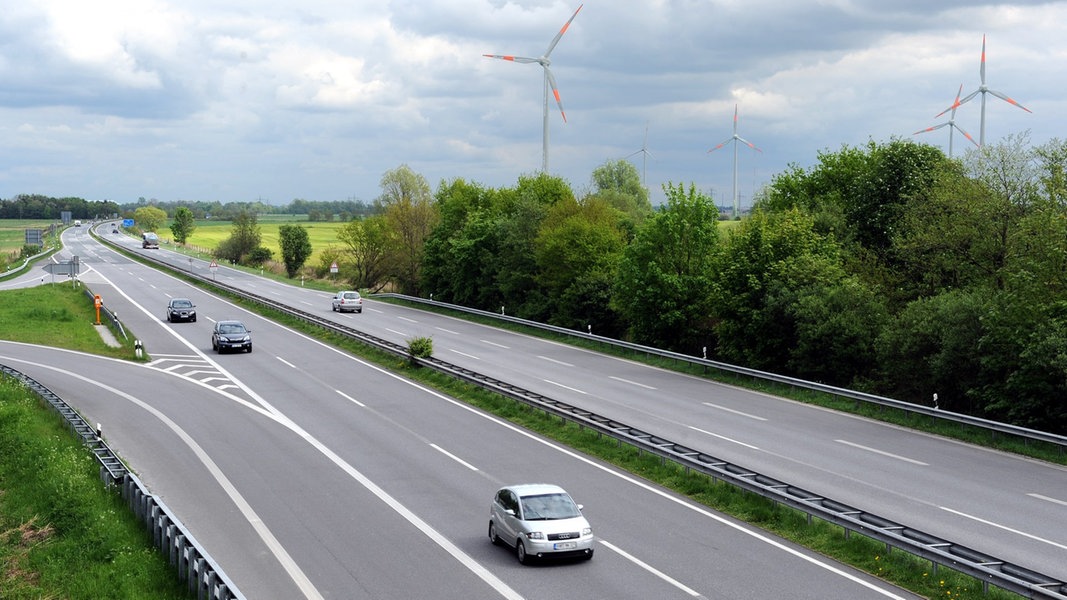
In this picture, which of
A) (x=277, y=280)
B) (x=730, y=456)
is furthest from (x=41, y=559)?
(x=277, y=280)

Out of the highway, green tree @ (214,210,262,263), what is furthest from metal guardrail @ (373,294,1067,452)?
green tree @ (214,210,262,263)

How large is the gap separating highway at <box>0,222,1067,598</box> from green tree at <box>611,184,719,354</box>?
620 centimetres

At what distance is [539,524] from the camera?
1672cm

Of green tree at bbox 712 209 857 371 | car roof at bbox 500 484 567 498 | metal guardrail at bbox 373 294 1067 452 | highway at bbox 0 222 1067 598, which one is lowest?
highway at bbox 0 222 1067 598

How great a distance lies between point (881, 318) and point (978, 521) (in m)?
18.4

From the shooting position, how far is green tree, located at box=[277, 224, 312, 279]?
367ft

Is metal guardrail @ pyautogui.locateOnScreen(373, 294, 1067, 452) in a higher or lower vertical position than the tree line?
lower

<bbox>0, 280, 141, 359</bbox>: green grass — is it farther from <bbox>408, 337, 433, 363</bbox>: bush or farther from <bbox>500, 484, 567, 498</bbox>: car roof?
<bbox>500, 484, 567, 498</bbox>: car roof

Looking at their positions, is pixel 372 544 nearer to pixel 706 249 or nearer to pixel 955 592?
pixel 955 592

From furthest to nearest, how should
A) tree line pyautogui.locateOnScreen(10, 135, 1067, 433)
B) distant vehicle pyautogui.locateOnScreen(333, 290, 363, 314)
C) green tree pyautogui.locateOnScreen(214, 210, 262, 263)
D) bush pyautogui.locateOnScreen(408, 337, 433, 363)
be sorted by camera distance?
green tree pyautogui.locateOnScreen(214, 210, 262, 263)
distant vehicle pyautogui.locateOnScreen(333, 290, 363, 314)
bush pyautogui.locateOnScreen(408, 337, 433, 363)
tree line pyautogui.locateOnScreen(10, 135, 1067, 433)

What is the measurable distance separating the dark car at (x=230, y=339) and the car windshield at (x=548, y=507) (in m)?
31.4

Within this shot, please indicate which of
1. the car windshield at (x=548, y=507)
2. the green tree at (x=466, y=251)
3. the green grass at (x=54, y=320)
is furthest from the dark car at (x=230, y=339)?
the car windshield at (x=548, y=507)

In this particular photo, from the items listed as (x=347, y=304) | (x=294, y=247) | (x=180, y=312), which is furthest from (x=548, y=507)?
(x=294, y=247)

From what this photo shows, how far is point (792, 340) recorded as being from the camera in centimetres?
3953
